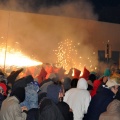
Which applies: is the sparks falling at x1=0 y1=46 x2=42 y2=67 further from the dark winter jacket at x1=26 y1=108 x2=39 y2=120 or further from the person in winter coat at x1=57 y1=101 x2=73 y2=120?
the dark winter jacket at x1=26 y1=108 x2=39 y2=120

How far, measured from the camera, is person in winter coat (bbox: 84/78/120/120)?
499 cm

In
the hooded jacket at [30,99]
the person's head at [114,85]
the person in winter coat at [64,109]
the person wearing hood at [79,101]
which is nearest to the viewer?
the person in winter coat at [64,109]

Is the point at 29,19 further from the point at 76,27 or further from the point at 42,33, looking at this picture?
the point at 76,27

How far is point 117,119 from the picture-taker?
3.91 metres

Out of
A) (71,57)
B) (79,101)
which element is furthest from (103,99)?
(71,57)

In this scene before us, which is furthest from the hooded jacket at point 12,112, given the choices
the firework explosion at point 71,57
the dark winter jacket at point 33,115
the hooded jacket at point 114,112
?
the firework explosion at point 71,57

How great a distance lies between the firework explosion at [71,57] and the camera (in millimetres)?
15859

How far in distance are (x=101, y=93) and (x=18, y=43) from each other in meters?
10.3

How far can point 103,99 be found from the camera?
5016 millimetres

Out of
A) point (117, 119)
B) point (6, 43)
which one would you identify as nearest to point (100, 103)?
point (117, 119)

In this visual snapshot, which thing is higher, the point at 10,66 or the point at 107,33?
the point at 107,33

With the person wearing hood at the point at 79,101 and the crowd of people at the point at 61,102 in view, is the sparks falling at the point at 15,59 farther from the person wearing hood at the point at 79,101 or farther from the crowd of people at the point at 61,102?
the person wearing hood at the point at 79,101

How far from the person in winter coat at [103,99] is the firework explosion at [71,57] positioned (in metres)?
10.6

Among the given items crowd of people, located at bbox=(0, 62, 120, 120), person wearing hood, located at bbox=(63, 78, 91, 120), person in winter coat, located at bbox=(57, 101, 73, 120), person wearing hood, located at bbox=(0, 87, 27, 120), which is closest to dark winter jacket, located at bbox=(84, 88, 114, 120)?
crowd of people, located at bbox=(0, 62, 120, 120)
